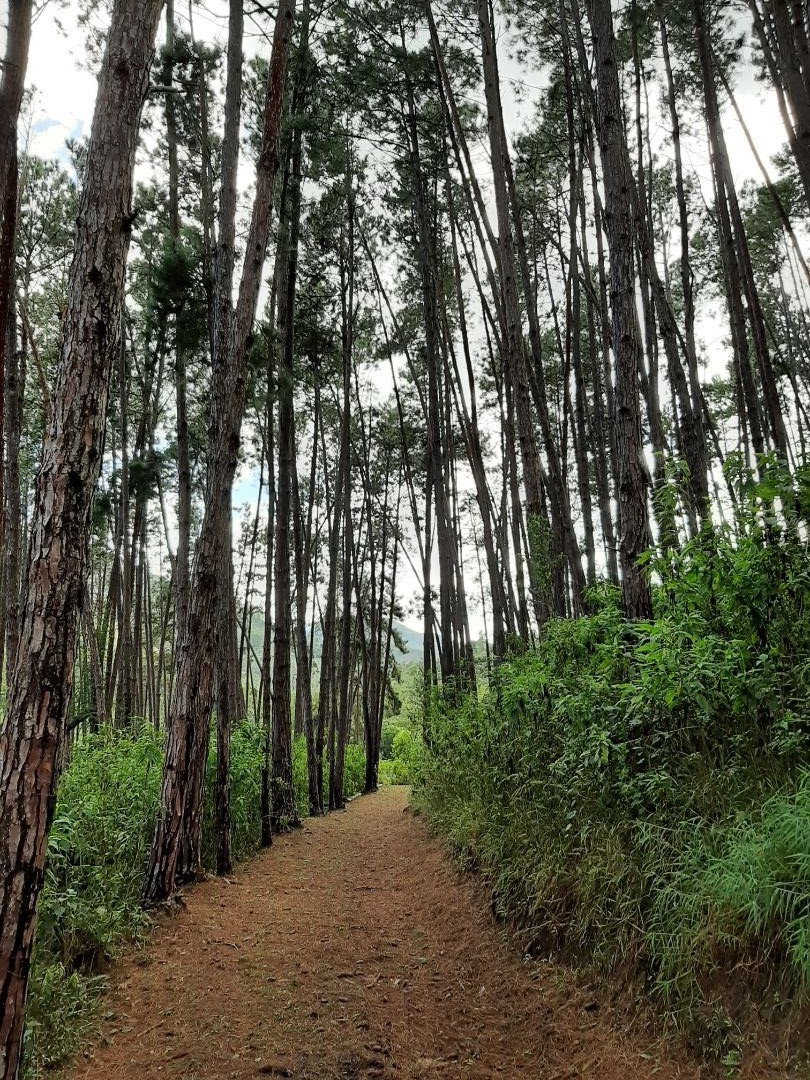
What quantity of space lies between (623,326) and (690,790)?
3.12 metres

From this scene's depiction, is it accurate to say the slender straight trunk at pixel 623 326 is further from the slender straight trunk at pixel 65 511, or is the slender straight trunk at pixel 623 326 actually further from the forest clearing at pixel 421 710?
the slender straight trunk at pixel 65 511

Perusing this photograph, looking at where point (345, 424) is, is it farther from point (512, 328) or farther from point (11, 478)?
point (11, 478)

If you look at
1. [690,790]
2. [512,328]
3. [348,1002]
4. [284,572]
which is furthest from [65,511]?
[284,572]

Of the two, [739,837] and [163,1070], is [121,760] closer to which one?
[163,1070]

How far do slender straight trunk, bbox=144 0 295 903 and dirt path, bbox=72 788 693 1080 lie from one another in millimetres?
443

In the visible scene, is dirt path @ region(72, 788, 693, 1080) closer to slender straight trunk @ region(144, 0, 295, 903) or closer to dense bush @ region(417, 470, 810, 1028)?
dense bush @ region(417, 470, 810, 1028)

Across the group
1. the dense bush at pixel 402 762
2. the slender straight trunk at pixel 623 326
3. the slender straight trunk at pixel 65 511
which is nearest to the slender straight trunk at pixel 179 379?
the slender straight trunk at pixel 65 511

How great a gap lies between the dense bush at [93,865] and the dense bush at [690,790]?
2.33m

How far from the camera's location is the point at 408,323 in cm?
1324

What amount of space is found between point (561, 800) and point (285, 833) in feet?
18.7

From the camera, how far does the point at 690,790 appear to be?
2.74 meters

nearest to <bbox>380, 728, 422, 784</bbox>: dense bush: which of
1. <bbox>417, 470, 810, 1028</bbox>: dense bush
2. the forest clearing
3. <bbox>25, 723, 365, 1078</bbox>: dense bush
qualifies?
the forest clearing

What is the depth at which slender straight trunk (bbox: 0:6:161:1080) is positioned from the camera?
2160 mm

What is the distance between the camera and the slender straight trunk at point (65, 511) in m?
2.16
